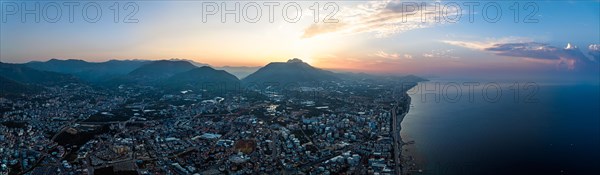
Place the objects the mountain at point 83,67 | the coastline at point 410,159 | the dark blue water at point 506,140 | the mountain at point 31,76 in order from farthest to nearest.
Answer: the mountain at point 83,67
the mountain at point 31,76
the dark blue water at point 506,140
the coastline at point 410,159

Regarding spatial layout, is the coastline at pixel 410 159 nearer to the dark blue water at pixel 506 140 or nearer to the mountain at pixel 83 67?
the dark blue water at pixel 506 140

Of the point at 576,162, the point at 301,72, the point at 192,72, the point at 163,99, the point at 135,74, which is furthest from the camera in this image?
the point at 301,72

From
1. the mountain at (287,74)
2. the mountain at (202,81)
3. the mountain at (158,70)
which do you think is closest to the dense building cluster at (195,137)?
the mountain at (202,81)

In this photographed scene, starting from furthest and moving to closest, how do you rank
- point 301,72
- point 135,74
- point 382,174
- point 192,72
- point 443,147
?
point 301,72 < point 135,74 < point 192,72 < point 443,147 < point 382,174

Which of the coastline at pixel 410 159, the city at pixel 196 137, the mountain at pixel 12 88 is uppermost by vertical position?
the mountain at pixel 12 88

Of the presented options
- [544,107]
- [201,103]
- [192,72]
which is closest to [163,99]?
[201,103]

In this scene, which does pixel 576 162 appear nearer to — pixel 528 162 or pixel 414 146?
pixel 528 162

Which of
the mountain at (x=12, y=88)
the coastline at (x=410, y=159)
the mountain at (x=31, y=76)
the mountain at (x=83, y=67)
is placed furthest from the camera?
the mountain at (x=83, y=67)

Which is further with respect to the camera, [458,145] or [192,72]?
[192,72]
